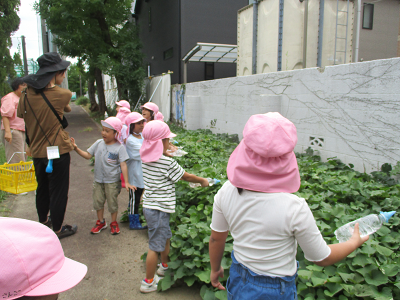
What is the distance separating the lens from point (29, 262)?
3.21ft

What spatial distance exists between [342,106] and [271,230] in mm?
4591

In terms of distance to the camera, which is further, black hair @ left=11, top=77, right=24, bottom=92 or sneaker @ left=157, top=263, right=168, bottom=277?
black hair @ left=11, top=77, right=24, bottom=92

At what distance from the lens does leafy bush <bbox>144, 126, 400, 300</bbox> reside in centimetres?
238

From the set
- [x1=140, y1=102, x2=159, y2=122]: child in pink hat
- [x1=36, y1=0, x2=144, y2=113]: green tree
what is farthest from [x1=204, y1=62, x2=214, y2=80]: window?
[x1=140, y1=102, x2=159, y2=122]: child in pink hat

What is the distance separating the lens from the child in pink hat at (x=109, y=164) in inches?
154

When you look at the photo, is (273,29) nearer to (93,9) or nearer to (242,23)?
(242,23)

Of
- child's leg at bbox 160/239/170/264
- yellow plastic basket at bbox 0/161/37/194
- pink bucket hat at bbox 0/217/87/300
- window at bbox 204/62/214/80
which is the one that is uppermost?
window at bbox 204/62/214/80

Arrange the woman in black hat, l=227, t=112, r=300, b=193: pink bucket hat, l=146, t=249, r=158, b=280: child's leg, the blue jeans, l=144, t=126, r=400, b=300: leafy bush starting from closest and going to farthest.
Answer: l=227, t=112, r=300, b=193: pink bucket hat, the blue jeans, l=144, t=126, r=400, b=300: leafy bush, l=146, t=249, r=158, b=280: child's leg, the woman in black hat

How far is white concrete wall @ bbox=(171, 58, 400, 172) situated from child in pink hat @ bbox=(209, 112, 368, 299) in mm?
3741

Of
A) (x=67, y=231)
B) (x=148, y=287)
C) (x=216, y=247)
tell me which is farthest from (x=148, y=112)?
(x=216, y=247)

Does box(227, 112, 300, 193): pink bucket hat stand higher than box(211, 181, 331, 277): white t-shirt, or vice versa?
box(227, 112, 300, 193): pink bucket hat

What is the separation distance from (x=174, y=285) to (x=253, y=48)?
8286 mm

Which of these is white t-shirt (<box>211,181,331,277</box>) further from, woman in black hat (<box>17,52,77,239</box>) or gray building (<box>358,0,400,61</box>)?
gray building (<box>358,0,400,61</box>)

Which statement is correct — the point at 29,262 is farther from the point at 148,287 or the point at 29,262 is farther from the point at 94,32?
the point at 94,32
